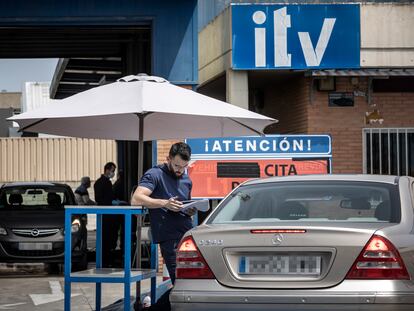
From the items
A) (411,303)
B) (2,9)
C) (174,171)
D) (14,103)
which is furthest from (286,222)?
(14,103)

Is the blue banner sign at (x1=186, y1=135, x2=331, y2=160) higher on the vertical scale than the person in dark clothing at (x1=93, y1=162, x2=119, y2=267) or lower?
higher

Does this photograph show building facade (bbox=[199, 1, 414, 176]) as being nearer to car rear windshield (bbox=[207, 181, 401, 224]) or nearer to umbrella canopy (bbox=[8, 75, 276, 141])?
umbrella canopy (bbox=[8, 75, 276, 141])

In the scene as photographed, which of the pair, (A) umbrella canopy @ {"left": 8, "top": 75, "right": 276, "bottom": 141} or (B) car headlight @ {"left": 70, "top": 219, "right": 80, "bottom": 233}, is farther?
(B) car headlight @ {"left": 70, "top": 219, "right": 80, "bottom": 233}

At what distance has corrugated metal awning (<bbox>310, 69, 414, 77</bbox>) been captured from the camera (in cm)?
1448

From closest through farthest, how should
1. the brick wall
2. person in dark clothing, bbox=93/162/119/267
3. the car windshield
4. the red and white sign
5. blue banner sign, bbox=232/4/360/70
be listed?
the red and white sign < blue banner sign, bbox=232/4/360/70 < the brick wall < person in dark clothing, bbox=93/162/119/267 < the car windshield

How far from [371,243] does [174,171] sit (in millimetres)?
2808

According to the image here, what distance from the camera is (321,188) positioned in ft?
22.7

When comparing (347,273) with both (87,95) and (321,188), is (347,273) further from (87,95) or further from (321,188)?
(87,95)

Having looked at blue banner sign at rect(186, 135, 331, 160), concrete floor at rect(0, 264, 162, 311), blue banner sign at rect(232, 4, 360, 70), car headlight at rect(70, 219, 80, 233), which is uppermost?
blue banner sign at rect(232, 4, 360, 70)

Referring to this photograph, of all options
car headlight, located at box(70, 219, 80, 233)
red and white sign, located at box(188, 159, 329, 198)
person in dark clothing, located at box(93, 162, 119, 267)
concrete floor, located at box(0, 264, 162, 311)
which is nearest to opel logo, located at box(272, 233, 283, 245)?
concrete floor, located at box(0, 264, 162, 311)

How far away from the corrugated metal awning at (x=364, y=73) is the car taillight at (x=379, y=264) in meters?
8.86

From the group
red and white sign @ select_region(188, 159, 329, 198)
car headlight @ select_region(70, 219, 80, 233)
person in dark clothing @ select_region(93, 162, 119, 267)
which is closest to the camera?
red and white sign @ select_region(188, 159, 329, 198)

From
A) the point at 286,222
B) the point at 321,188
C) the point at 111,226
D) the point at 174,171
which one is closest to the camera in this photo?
the point at 286,222

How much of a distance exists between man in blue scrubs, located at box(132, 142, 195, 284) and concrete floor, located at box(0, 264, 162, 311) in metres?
2.66
